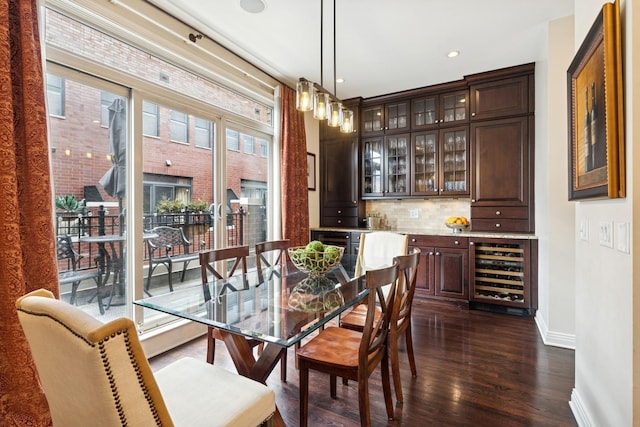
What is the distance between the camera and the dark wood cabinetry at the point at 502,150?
370 centimetres

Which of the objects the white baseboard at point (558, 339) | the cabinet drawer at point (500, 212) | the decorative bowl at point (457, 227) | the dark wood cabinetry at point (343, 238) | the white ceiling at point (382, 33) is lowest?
A: the white baseboard at point (558, 339)

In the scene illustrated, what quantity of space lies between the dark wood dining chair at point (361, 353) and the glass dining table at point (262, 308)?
0.56 feet

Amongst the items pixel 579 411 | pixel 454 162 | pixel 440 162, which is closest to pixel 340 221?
pixel 440 162

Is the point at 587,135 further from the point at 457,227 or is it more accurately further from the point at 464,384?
the point at 457,227

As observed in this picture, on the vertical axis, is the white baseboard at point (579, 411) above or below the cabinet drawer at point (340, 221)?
below

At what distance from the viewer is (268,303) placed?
5.63ft

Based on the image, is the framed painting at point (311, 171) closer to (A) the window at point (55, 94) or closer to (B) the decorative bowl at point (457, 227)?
(B) the decorative bowl at point (457, 227)

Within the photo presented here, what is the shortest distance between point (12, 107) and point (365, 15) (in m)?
2.51

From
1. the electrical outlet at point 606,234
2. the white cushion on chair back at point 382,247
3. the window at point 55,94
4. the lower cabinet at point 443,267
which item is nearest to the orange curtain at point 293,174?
the white cushion on chair back at point 382,247

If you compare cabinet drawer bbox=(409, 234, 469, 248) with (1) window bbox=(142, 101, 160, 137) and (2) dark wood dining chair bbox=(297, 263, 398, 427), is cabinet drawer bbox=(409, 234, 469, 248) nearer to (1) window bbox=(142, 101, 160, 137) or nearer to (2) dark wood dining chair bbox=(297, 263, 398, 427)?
(2) dark wood dining chair bbox=(297, 263, 398, 427)

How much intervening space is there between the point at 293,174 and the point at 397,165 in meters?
1.52

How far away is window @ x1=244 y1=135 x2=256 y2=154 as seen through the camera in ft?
12.1

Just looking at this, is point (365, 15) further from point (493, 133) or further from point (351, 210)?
point (351, 210)

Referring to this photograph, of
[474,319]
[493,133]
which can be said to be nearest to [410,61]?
[493,133]
